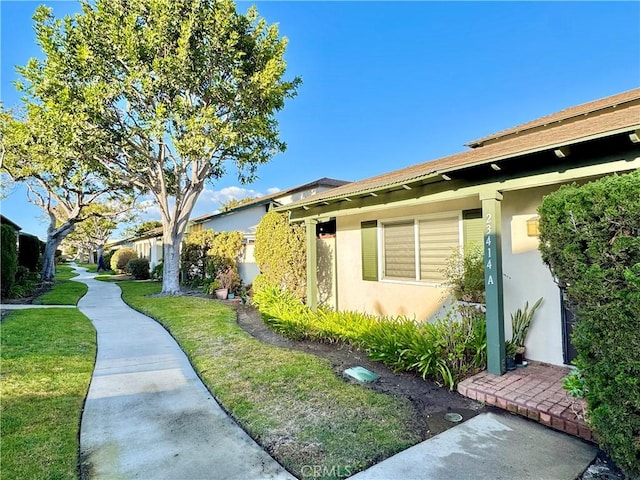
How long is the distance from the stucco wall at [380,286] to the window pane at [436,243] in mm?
219

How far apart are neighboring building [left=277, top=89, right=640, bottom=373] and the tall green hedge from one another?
1173 millimetres

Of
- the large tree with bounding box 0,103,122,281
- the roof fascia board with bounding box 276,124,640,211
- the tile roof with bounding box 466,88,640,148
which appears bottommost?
the roof fascia board with bounding box 276,124,640,211

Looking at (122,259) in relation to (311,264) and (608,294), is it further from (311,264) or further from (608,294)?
(608,294)

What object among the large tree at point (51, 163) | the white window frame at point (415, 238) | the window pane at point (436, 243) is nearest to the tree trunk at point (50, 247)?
the large tree at point (51, 163)

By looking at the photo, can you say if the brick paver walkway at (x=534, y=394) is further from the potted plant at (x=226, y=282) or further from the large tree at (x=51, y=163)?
the large tree at (x=51, y=163)

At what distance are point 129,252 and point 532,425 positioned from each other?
33.8 meters

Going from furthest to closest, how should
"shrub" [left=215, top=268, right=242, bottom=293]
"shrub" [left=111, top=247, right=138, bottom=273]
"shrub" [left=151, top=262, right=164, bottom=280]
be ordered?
"shrub" [left=111, top=247, right=138, bottom=273]
"shrub" [left=151, top=262, right=164, bottom=280]
"shrub" [left=215, top=268, right=242, bottom=293]

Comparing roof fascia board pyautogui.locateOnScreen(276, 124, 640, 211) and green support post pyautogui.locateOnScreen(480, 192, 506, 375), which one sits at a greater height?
roof fascia board pyautogui.locateOnScreen(276, 124, 640, 211)

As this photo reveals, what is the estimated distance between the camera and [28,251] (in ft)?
66.7

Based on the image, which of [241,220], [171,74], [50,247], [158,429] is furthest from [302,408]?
[50,247]

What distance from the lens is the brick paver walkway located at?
3.62 metres

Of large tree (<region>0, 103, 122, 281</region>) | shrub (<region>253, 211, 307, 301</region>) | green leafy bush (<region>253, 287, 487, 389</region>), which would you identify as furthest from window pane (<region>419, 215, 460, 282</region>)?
large tree (<region>0, 103, 122, 281</region>)

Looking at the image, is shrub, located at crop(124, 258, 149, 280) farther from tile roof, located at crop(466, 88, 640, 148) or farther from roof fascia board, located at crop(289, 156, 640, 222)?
tile roof, located at crop(466, 88, 640, 148)

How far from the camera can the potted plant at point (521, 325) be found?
5.46 m
